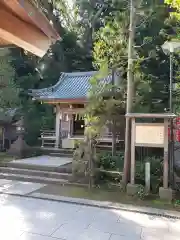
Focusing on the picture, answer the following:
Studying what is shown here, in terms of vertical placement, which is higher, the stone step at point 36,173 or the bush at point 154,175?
the bush at point 154,175

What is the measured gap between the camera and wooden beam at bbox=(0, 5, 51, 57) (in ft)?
7.45

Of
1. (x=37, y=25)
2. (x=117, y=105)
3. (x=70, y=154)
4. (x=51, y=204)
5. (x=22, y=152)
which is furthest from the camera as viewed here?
(x=70, y=154)

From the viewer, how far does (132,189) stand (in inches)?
251

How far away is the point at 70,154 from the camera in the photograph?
12.3 metres

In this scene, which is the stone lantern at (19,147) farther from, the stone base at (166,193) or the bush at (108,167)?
the stone base at (166,193)

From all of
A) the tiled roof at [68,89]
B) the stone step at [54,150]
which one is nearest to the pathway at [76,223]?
the stone step at [54,150]

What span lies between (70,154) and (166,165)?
6.83 meters

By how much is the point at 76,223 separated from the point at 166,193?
2.67 m

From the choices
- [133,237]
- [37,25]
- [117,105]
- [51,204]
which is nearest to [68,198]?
[51,204]

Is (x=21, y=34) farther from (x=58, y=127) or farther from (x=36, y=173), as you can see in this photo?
(x=58, y=127)

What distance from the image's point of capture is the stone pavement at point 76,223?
3.95 metres

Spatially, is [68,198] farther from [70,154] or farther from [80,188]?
[70,154]

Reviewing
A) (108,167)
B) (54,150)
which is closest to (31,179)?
(108,167)

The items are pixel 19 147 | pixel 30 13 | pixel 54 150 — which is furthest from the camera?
pixel 54 150
